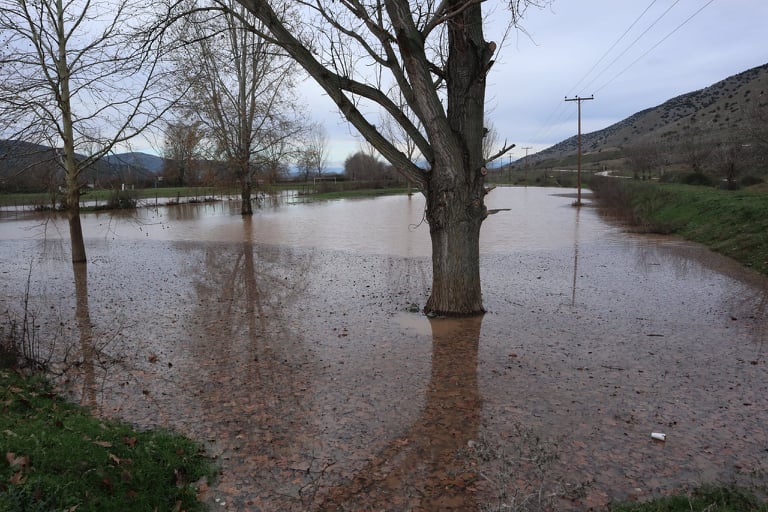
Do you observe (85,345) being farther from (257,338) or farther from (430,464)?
(430,464)

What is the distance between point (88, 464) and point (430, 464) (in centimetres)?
237

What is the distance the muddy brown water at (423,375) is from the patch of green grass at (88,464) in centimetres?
28

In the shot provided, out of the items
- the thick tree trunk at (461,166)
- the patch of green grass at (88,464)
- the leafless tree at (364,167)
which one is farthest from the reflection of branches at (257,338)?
the leafless tree at (364,167)

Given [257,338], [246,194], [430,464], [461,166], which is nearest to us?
[430,464]

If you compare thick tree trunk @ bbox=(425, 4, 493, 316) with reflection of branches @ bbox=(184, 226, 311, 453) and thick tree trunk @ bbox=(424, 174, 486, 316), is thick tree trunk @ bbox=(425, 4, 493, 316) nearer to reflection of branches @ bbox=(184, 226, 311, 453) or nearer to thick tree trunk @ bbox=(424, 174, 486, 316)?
thick tree trunk @ bbox=(424, 174, 486, 316)

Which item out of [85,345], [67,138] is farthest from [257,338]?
[67,138]

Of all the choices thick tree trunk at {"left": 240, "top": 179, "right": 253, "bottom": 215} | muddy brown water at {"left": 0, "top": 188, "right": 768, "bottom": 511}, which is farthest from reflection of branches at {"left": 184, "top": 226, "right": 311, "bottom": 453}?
thick tree trunk at {"left": 240, "top": 179, "right": 253, "bottom": 215}

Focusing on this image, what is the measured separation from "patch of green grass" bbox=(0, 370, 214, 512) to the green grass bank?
12929 mm

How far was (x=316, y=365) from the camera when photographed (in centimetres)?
649

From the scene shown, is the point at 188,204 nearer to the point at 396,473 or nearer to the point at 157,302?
the point at 157,302

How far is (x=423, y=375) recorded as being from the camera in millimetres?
6160

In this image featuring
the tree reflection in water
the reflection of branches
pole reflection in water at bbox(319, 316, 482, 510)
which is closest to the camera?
pole reflection in water at bbox(319, 316, 482, 510)

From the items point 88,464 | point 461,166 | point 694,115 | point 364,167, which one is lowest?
point 88,464

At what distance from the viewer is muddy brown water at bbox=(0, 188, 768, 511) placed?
3.94 m
